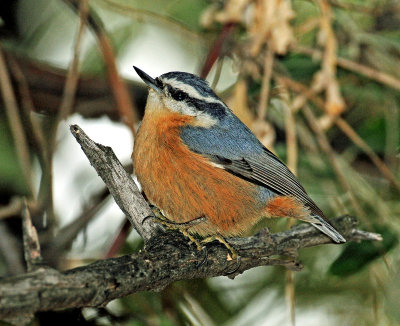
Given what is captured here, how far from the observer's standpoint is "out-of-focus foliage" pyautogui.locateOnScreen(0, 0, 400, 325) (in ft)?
14.1

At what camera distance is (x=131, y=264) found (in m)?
2.46

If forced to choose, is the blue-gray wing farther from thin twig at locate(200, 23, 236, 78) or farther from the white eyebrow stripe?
thin twig at locate(200, 23, 236, 78)

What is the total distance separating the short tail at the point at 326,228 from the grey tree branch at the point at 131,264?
0.05 meters

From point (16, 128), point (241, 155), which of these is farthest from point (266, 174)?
point (16, 128)

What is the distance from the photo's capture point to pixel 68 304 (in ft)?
7.11

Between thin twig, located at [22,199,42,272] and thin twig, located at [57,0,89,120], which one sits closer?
thin twig, located at [22,199,42,272]

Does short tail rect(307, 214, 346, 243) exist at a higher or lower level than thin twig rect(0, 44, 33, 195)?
lower

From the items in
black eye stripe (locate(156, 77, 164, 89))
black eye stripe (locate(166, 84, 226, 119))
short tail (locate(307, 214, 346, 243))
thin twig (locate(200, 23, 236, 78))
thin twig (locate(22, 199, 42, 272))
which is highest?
thin twig (locate(200, 23, 236, 78))

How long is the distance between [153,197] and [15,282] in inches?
64.1

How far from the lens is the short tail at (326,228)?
3.63 m

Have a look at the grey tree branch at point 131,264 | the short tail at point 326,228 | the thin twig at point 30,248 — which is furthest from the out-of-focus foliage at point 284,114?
the thin twig at point 30,248

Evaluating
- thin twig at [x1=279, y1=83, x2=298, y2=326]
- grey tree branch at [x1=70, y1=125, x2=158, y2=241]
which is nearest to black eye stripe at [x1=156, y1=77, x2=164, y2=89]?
grey tree branch at [x1=70, y1=125, x2=158, y2=241]

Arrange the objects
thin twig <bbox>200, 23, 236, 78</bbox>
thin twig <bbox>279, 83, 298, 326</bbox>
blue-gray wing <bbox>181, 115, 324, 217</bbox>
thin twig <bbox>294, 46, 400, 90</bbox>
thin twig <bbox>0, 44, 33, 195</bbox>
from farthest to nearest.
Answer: thin twig <bbox>294, 46, 400, 90</bbox> → thin twig <bbox>200, 23, 236, 78</bbox> → thin twig <bbox>0, 44, 33, 195</bbox> → thin twig <bbox>279, 83, 298, 326</bbox> → blue-gray wing <bbox>181, 115, 324, 217</bbox>

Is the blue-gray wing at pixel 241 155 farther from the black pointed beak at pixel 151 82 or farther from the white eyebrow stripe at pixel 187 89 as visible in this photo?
the black pointed beak at pixel 151 82
